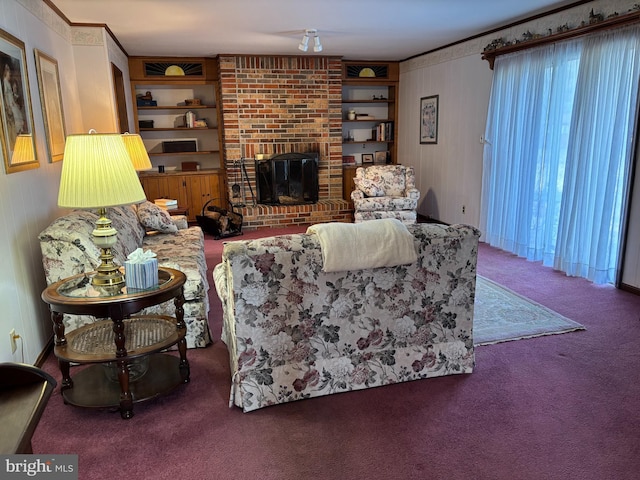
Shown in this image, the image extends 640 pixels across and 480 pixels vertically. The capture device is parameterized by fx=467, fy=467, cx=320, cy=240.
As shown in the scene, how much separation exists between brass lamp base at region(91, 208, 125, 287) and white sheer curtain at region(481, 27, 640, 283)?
3663mm

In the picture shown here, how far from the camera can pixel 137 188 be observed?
7.52 ft

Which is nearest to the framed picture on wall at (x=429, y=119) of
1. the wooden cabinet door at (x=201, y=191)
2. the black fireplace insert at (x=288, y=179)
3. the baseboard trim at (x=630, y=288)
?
the black fireplace insert at (x=288, y=179)

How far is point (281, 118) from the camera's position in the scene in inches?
264

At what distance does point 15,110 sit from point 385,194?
178 inches

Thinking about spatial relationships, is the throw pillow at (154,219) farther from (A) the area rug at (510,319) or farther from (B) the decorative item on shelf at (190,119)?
(B) the decorative item on shelf at (190,119)

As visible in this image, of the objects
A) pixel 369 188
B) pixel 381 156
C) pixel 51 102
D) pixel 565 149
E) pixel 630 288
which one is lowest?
pixel 630 288

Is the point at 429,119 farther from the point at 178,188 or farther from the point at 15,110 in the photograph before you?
the point at 15,110

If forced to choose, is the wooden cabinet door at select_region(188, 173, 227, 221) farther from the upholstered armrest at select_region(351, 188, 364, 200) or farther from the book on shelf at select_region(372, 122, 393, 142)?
the book on shelf at select_region(372, 122, 393, 142)

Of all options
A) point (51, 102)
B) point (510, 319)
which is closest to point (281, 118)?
point (51, 102)

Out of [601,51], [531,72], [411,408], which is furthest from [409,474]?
[531,72]

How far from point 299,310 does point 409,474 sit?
0.82 meters

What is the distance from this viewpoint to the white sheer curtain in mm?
3670

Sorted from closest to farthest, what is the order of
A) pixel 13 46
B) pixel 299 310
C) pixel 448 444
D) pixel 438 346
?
1. pixel 448 444
2. pixel 299 310
3. pixel 438 346
4. pixel 13 46

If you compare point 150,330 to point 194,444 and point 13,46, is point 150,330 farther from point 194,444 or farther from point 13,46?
point 13,46
